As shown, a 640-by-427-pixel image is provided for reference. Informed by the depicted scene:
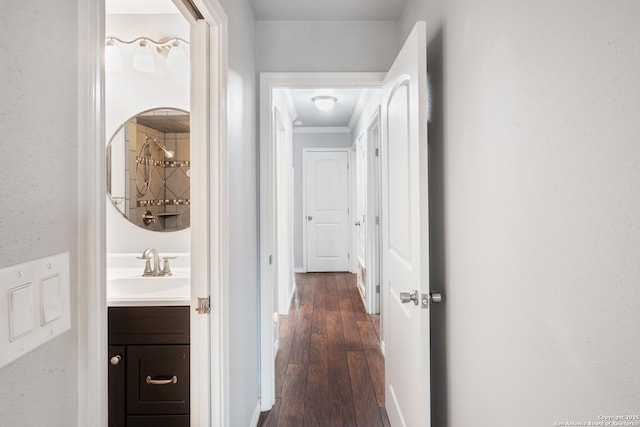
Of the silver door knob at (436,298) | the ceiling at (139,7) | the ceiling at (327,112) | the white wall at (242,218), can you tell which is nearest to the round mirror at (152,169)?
the white wall at (242,218)

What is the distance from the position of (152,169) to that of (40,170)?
71.5 inches

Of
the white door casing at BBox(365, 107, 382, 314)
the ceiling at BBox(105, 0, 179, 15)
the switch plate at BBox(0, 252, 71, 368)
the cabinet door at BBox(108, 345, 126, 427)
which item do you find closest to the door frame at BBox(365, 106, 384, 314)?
the white door casing at BBox(365, 107, 382, 314)

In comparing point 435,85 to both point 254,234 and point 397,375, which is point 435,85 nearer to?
point 254,234

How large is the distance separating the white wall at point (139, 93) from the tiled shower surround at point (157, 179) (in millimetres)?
71

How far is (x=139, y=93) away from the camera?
2.19m

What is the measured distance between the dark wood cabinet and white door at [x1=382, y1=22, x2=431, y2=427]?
104cm

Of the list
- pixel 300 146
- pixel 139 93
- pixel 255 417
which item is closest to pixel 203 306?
pixel 255 417

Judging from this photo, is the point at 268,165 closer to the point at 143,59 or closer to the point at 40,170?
the point at 143,59

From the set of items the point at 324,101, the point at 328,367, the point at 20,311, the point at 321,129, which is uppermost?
the point at 321,129

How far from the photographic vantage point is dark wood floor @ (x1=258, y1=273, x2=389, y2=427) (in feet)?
7.38

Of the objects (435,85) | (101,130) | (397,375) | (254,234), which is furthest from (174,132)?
(397,375)

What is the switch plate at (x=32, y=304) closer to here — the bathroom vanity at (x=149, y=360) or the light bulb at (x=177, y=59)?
the bathroom vanity at (x=149, y=360)

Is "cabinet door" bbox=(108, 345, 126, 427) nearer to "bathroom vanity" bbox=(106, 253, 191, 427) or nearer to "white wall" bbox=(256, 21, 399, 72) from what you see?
"bathroom vanity" bbox=(106, 253, 191, 427)

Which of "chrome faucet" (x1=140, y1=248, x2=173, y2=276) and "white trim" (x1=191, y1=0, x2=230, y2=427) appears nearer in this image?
"white trim" (x1=191, y1=0, x2=230, y2=427)
